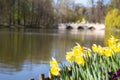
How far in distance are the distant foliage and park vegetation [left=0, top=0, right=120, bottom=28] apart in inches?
14.2

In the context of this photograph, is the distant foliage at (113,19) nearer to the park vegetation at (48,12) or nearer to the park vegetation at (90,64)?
the park vegetation at (48,12)

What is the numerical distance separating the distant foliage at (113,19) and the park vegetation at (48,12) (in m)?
0.36

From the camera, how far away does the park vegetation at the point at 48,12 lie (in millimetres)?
75812

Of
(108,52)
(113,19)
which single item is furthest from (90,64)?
(113,19)

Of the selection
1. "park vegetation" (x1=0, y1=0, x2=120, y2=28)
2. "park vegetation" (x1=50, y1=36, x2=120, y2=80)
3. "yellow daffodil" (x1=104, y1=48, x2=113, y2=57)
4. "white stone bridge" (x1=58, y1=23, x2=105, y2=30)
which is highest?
"park vegetation" (x1=0, y1=0, x2=120, y2=28)

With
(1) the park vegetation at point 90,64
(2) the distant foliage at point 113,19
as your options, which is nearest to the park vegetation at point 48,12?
(2) the distant foliage at point 113,19

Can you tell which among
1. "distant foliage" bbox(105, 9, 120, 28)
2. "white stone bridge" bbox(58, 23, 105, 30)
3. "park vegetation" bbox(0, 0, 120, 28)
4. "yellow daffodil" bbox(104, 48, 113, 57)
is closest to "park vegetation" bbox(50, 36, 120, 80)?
"yellow daffodil" bbox(104, 48, 113, 57)

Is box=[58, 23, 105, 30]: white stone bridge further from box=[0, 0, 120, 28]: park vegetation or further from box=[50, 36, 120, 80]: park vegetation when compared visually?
box=[50, 36, 120, 80]: park vegetation

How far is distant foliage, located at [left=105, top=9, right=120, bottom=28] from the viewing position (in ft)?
279

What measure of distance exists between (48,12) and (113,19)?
49.8ft

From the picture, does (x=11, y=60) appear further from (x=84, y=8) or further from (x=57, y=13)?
(x=84, y=8)

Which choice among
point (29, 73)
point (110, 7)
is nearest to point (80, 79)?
point (29, 73)

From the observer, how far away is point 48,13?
8762 cm

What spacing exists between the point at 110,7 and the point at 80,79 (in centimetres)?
8912
